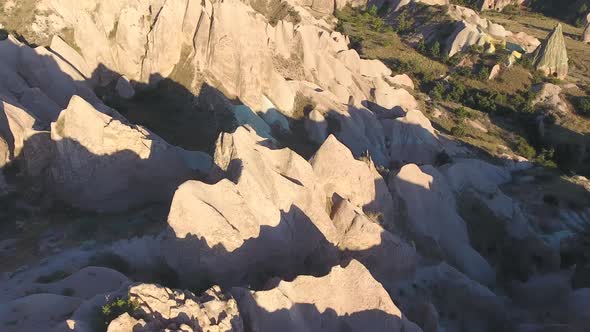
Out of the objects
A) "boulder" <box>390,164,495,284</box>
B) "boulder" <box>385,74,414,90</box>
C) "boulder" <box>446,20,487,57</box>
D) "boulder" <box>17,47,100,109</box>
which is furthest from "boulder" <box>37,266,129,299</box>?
"boulder" <box>446,20,487,57</box>

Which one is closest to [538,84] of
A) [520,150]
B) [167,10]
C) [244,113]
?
[520,150]

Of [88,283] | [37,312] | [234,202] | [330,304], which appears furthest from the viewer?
[234,202]

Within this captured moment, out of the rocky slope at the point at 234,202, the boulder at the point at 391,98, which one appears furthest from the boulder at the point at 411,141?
the boulder at the point at 391,98

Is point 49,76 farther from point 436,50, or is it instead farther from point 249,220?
point 436,50

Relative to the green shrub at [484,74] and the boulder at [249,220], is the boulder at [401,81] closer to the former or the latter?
the green shrub at [484,74]

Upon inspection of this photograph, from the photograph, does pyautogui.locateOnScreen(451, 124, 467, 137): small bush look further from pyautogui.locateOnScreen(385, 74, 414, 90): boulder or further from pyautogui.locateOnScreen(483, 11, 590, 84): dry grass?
pyautogui.locateOnScreen(483, 11, 590, 84): dry grass

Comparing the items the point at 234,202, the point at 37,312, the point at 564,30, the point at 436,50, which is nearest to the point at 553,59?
the point at 436,50
